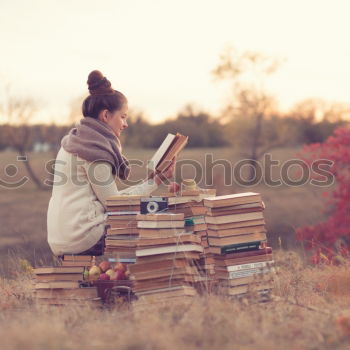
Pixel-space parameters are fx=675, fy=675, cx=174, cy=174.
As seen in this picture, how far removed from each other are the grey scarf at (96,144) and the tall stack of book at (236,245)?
0.85m

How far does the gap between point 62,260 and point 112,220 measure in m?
0.65

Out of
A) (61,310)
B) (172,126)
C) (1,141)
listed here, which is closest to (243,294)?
(61,310)

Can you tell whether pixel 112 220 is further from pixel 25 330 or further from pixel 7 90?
pixel 7 90

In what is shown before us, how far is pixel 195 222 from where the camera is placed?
568 centimetres

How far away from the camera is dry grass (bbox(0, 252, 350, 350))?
13.2ft

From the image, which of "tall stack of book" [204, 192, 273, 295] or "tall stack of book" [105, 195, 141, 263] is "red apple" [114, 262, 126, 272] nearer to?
"tall stack of book" [105, 195, 141, 263]

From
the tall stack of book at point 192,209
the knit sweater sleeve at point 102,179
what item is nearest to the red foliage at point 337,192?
the tall stack of book at point 192,209

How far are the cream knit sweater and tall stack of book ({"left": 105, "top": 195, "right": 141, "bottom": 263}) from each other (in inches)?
6.1

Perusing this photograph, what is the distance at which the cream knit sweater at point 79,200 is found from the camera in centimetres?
575

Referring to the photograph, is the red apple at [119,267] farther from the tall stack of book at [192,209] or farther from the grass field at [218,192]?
the grass field at [218,192]


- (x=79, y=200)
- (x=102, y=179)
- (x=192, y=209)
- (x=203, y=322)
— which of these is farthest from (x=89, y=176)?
(x=203, y=322)

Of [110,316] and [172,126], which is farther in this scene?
[172,126]

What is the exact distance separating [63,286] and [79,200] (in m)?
0.75

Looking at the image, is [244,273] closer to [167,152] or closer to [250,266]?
[250,266]
